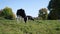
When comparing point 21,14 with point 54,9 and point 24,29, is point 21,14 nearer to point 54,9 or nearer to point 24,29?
point 24,29

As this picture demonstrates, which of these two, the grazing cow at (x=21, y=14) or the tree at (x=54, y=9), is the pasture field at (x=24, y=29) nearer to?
the grazing cow at (x=21, y=14)

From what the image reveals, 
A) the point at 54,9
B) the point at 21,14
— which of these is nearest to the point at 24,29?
the point at 21,14

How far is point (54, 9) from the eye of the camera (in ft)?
194

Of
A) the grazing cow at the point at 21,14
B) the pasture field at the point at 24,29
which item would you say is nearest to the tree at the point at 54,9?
the grazing cow at the point at 21,14

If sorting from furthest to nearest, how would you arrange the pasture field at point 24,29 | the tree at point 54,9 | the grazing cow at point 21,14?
the tree at point 54,9, the grazing cow at point 21,14, the pasture field at point 24,29

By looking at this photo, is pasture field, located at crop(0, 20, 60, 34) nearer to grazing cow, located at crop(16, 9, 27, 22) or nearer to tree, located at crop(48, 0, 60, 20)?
grazing cow, located at crop(16, 9, 27, 22)

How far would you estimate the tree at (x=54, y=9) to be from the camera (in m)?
56.6

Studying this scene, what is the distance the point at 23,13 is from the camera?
20.3m

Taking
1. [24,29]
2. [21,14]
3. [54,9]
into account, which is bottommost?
[24,29]

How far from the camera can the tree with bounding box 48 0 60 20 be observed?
2228 inches

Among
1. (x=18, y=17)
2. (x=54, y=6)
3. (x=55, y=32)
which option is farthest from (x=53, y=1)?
(x=55, y=32)

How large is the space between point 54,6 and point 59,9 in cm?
351

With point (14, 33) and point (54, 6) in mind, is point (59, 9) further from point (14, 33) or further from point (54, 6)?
point (14, 33)

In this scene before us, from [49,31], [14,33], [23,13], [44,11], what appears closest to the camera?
[14,33]
